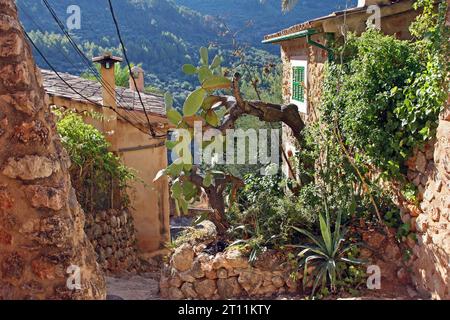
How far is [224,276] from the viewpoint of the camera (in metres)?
6.85

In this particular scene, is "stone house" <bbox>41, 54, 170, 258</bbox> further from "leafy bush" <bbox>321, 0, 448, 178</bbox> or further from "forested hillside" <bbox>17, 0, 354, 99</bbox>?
"forested hillside" <bbox>17, 0, 354, 99</bbox>

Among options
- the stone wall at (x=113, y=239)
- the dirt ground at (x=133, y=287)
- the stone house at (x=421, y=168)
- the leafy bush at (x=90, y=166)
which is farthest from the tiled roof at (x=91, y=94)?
the stone house at (x=421, y=168)

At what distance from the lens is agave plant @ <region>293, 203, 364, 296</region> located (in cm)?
633

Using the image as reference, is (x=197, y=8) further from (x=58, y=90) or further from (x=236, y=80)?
(x=236, y=80)

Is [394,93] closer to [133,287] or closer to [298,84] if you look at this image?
[298,84]

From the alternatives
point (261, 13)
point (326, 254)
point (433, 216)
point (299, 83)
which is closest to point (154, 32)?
point (261, 13)

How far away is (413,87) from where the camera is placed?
5.76 m

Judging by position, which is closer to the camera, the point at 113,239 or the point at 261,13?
the point at 113,239

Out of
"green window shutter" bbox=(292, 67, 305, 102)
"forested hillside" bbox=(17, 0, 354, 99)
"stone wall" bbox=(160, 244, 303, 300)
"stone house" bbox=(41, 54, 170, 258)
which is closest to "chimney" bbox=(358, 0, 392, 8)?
"green window shutter" bbox=(292, 67, 305, 102)

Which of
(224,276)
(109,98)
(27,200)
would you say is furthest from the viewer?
(109,98)

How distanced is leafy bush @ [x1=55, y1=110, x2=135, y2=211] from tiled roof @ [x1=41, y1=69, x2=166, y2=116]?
4.47 ft

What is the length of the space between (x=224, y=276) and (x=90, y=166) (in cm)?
370

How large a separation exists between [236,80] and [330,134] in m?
1.57

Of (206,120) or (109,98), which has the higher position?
(109,98)
